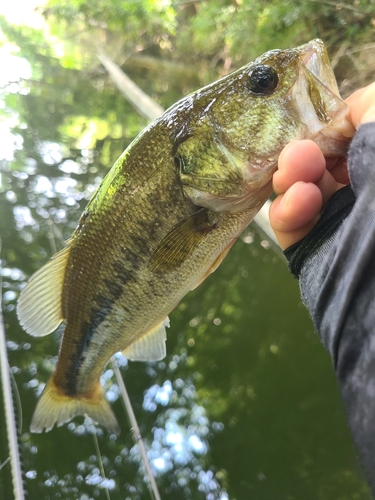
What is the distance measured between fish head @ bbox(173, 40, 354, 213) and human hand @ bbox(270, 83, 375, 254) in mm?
54

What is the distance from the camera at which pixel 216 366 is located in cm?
339

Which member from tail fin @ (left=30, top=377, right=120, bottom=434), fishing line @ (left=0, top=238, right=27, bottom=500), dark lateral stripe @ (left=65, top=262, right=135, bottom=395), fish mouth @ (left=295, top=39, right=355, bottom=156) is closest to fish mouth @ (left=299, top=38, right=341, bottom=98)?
fish mouth @ (left=295, top=39, right=355, bottom=156)

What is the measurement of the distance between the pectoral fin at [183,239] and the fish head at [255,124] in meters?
0.06

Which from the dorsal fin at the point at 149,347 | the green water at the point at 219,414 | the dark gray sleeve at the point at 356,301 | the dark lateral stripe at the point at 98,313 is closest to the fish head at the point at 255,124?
the dark gray sleeve at the point at 356,301

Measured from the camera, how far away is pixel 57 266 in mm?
1463

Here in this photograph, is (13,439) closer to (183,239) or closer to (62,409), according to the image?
(62,409)

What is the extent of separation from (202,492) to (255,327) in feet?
4.97

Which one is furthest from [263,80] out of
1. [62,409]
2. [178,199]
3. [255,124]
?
[62,409]

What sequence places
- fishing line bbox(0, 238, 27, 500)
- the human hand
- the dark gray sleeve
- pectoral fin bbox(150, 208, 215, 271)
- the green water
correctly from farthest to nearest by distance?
the green water < fishing line bbox(0, 238, 27, 500) < pectoral fin bbox(150, 208, 215, 271) < the human hand < the dark gray sleeve

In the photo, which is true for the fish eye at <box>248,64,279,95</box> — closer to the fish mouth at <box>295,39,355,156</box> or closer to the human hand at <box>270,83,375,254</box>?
the fish mouth at <box>295,39,355,156</box>

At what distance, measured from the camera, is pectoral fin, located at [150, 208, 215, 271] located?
1264 millimetres

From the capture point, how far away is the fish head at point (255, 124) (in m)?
1.08

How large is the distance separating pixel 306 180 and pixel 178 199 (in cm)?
42

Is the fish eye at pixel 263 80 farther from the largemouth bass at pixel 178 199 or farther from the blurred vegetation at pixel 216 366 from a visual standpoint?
the blurred vegetation at pixel 216 366
